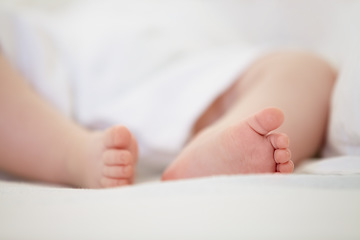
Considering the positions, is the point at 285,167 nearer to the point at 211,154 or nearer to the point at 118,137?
the point at 211,154

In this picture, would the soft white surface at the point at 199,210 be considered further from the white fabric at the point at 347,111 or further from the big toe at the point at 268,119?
the white fabric at the point at 347,111

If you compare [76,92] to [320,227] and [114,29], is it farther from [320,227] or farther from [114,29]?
[320,227]

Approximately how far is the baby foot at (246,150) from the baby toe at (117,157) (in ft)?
0.24

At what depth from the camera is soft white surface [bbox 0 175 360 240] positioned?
282 mm

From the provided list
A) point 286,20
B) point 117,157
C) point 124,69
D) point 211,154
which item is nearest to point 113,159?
point 117,157

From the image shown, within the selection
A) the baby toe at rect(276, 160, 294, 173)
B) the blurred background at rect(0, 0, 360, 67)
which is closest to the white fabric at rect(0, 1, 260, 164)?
the blurred background at rect(0, 0, 360, 67)

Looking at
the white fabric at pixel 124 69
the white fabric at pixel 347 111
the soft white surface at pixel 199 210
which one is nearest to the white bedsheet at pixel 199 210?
the soft white surface at pixel 199 210

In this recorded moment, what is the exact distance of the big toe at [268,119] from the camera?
0.37m

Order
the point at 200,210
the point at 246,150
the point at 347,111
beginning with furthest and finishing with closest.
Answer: the point at 347,111, the point at 246,150, the point at 200,210

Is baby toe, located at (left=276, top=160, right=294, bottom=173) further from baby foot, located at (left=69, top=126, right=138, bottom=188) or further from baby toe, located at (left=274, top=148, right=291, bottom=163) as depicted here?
baby foot, located at (left=69, top=126, right=138, bottom=188)

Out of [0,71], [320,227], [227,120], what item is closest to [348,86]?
[227,120]

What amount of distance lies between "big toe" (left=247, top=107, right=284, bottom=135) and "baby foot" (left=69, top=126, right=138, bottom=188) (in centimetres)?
15

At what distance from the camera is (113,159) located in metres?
0.46

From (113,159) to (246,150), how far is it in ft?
0.51
